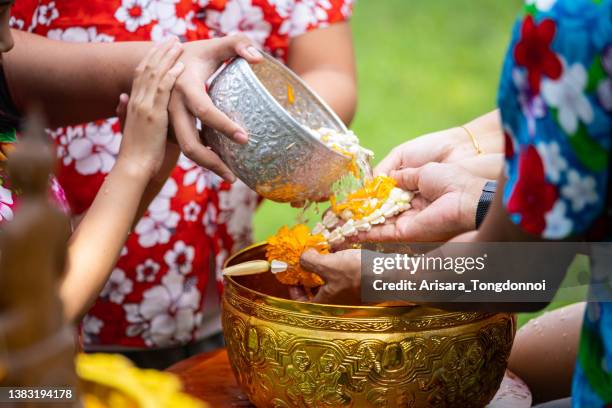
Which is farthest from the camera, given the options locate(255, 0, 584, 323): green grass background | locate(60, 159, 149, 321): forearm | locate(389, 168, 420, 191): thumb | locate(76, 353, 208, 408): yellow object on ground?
locate(255, 0, 584, 323): green grass background

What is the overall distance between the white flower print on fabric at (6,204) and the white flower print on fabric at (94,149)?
56 centimetres

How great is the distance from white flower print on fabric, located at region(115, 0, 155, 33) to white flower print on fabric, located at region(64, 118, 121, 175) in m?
0.22

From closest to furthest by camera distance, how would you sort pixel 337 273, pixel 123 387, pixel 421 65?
pixel 123 387, pixel 337 273, pixel 421 65

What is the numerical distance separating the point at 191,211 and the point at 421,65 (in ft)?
14.7

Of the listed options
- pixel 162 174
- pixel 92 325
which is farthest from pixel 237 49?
pixel 92 325

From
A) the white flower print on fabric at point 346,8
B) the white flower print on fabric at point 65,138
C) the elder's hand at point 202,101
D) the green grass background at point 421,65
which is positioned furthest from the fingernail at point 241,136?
the green grass background at point 421,65

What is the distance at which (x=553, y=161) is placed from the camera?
85 centimetres

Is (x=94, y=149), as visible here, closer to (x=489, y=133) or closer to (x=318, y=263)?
(x=318, y=263)

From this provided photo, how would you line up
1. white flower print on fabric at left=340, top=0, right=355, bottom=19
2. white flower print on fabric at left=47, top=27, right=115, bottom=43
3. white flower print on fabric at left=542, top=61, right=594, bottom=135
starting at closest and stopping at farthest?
white flower print on fabric at left=542, top=61, right=594, bottom=135 → white flower print on fabric at left=47, top=27, right=115, bottom=43 → white flower print on fabric at left=340, top=0, right=355, bottom=19

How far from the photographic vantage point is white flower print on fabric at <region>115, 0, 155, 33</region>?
179 centimetres

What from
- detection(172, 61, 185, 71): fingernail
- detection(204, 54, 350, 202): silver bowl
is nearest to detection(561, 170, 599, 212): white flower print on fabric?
detection(204, 54, 350, 202): silver bowl

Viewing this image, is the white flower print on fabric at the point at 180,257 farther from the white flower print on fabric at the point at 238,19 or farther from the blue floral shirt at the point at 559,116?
the blue floral shirt at the point at 559,116

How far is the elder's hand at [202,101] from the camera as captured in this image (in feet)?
4.27

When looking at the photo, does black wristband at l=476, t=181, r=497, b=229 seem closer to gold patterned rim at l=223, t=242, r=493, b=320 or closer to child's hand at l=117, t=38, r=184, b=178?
gold patterned rim at l=223, t=242, r=493, b=320
